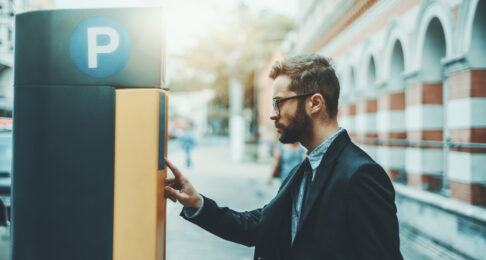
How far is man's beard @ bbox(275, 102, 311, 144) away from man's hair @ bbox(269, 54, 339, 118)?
86 millimetres

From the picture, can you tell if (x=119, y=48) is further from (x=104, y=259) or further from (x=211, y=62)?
(x=211, y=62)

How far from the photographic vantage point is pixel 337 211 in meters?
1.52

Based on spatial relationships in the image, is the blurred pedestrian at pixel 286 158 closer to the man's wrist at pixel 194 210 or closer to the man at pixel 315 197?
the man at pixel 315 197

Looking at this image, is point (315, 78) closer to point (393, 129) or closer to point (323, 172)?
point (323, 172)

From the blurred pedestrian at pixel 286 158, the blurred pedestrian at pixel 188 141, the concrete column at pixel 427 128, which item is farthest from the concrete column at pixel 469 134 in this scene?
the blurred pedestrian at pixel 188 141

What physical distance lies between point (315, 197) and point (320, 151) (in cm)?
26

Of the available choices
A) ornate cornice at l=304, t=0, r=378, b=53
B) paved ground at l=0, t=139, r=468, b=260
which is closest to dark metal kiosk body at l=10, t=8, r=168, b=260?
paved ground at l=0, t=139, r=468, b=260

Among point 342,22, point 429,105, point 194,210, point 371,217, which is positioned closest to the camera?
point 371,217

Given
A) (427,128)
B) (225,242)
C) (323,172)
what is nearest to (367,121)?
(427,128)

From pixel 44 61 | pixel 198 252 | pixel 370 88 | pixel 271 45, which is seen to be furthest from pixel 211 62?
pixel 271 45

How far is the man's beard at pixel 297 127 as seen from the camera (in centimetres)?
182

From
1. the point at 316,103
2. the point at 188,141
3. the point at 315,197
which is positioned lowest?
the point at 188,141

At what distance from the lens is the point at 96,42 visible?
1828 millimetres

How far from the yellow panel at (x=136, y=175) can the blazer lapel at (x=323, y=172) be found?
2.08 ft
